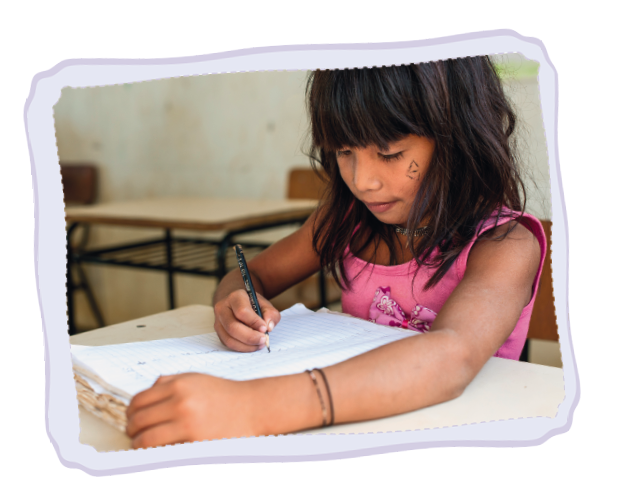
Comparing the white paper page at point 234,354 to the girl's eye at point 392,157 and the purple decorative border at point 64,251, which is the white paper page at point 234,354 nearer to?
the purple decorative border at point 64,251

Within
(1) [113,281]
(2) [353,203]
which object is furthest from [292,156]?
(2) [353,203]

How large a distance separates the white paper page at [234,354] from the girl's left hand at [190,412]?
0.04m

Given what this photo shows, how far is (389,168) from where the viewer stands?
82 centimetres

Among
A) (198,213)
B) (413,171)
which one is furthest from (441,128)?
(198,213)

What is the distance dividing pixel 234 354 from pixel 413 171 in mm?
363

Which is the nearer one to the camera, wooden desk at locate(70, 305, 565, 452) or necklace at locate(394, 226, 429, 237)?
wooden desk at locate(70, 305, 565, 452)

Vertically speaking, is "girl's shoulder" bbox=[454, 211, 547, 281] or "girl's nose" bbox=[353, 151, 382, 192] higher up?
"girl's nose" bbox=[353, 151, 382, 192]

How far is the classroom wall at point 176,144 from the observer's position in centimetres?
283

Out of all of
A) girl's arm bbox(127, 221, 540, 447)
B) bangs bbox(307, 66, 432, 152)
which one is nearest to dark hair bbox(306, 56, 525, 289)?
bangs bbox(307, 66, 432, 152)

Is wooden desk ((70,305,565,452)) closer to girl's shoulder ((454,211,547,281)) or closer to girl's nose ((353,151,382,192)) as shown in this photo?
girl's shoulder ((454,211,547,281))

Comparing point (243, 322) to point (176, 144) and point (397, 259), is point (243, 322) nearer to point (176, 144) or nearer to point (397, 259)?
point (397, 259)

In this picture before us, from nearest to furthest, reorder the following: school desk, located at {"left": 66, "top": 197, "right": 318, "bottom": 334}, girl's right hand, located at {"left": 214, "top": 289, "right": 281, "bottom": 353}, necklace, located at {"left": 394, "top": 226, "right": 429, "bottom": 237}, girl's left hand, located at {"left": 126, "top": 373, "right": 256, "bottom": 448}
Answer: girl's left hand, located at {"left": 126, "top": 373, "right": 256, "bottom": 448} → girl's right hand, located at {"left": 214, "top": 289, "right": 281, "bottom": 353} → necklace, located at {"left": 394, "top": 226, "right": 429, "bottom": 237} → school desk, located at {"left": 66, "top": 197, "right": 318, "bottom": 334}

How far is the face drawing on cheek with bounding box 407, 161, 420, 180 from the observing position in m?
0.83

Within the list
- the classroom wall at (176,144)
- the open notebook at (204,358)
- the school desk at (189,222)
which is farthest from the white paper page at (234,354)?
the classroom wall at (176,144)
